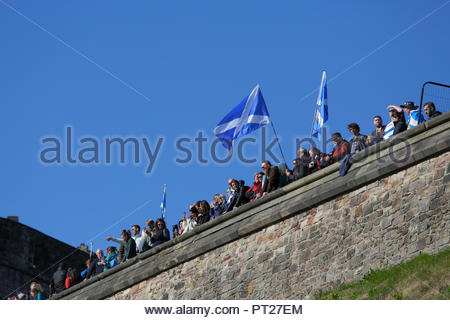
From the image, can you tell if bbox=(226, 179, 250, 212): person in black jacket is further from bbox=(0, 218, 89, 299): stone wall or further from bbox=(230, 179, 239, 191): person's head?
bbox=(0, 218, 89, 299): stone wall

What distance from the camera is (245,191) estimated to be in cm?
2492

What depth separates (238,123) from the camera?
2745cm

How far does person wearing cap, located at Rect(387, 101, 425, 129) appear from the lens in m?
21.8

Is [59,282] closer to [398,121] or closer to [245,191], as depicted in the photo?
[245,191]

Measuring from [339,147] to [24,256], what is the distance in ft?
66.6

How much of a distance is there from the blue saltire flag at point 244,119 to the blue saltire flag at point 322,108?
1270 millimetres

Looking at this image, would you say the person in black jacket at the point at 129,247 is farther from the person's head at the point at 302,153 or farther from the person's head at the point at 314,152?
the person's head at the point at 314,152

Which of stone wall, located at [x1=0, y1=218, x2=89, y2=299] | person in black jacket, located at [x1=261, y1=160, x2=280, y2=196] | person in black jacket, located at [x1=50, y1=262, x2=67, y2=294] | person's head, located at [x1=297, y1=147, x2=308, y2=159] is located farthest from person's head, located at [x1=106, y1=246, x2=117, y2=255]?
stone wall, located at [x1=0, y1=218, x2=89, y2=299]

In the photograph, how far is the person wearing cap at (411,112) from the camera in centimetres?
2175

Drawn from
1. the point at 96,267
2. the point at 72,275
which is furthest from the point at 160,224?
the point at 72,275

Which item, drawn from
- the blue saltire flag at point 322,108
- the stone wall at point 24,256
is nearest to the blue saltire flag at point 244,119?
the blue saltire flag at point 322,108

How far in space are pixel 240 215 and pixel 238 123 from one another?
11.6 feet
